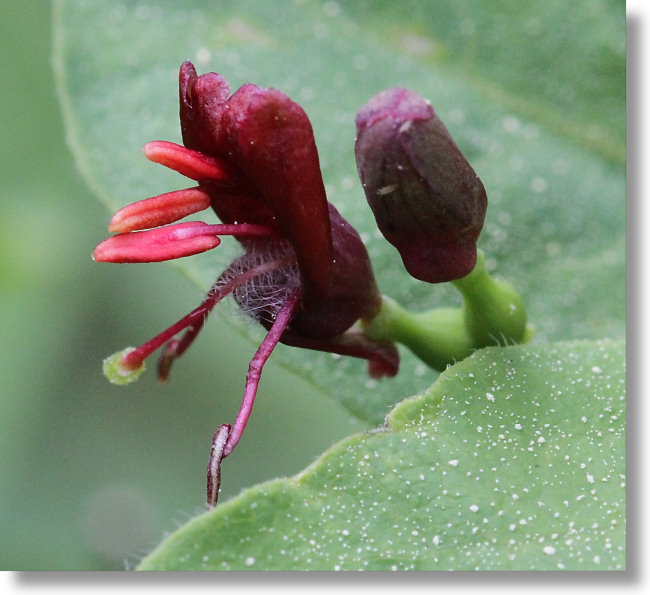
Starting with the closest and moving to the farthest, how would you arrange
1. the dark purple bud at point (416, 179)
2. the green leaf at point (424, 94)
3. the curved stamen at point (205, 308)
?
the dark purple bud at point (416, 179)
the curved stamen at point (205, 308)
the green leaf at point (424, 94)

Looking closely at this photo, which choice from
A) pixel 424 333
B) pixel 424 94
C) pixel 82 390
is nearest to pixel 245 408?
pixel 424 333

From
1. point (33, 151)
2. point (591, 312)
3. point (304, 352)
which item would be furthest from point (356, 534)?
point (33, 151)

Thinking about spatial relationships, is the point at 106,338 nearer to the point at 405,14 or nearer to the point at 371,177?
the point at 405,14

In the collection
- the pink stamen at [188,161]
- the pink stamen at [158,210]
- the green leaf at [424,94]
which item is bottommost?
the pink stamen at [158,210]

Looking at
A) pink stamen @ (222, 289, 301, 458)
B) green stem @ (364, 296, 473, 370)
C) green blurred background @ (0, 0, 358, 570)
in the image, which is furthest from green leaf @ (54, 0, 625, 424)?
green blurred background @ (0, 0, 358, 570)

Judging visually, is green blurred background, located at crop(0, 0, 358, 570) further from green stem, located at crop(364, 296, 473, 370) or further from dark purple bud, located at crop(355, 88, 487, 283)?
dark purple bud, located at crop(355, 88, 487, 283)

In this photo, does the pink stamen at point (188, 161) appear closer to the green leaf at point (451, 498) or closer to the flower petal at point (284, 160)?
the flower petal at point (284, 160)

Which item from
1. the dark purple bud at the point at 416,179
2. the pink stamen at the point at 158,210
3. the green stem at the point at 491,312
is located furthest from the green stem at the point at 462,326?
the pink stamen at the point at 158,210
